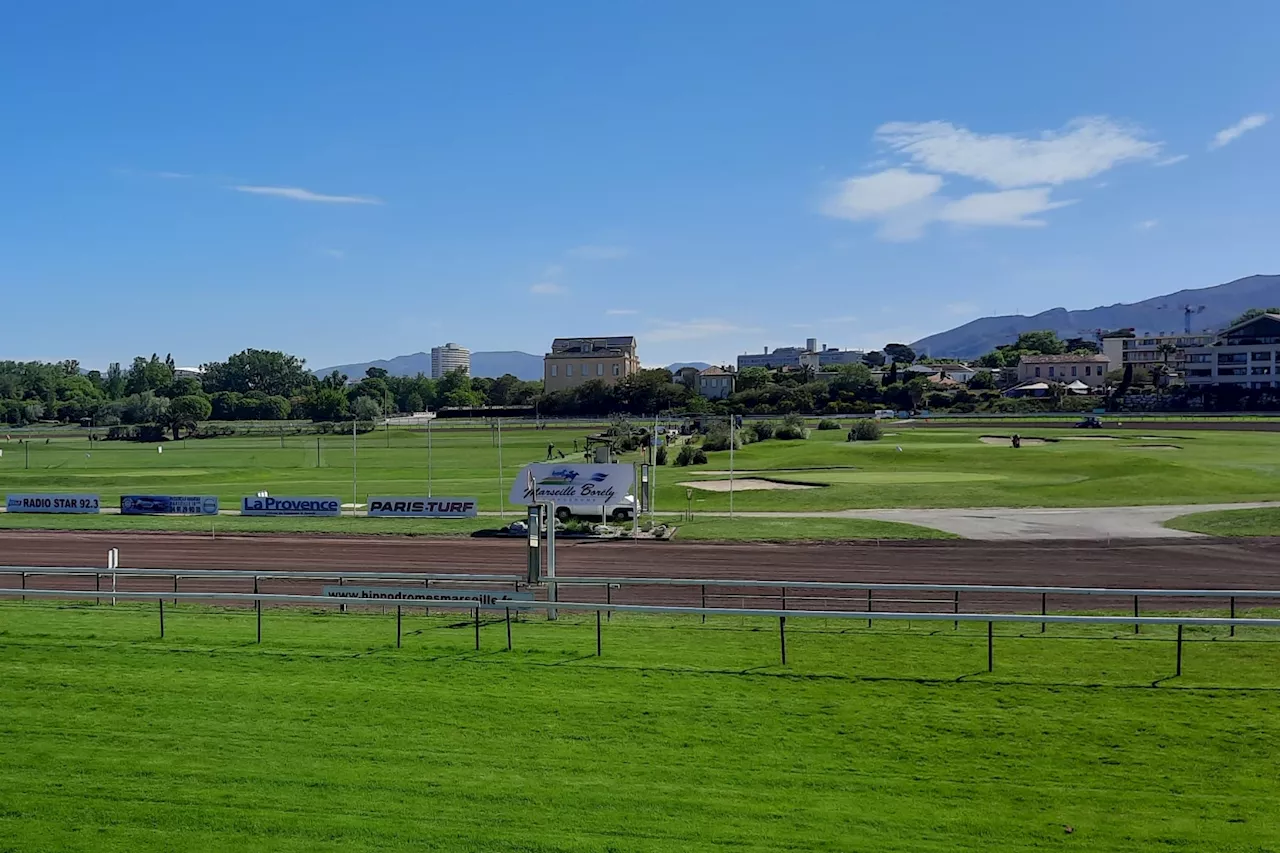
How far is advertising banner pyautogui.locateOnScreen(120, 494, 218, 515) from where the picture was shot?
46.0 m

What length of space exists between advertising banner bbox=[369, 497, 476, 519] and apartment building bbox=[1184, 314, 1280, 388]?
378 ft

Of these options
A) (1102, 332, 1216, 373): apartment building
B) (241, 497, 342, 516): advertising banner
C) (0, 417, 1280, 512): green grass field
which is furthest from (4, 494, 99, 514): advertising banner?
(1102, 332, 1216, 373): apartment building

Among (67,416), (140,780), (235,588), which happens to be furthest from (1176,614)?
(67,416)

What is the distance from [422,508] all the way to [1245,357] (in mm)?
120331

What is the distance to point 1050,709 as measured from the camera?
12547mm

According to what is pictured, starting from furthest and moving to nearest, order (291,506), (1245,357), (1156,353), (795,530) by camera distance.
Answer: (1156,353) < (1245,357) < (291,506) < (795,530)

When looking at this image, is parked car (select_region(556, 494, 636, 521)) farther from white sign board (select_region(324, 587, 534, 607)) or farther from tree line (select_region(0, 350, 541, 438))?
tree line (select_region(0, 350, 541, 438))

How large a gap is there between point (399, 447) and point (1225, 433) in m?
73.1

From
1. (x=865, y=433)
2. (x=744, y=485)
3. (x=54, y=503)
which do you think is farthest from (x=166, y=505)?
(x=865, y=433)

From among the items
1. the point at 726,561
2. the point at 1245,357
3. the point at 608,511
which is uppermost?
the point at 1245,357

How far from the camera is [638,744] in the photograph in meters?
11.6

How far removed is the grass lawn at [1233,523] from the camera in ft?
114

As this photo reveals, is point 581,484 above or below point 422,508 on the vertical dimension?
above

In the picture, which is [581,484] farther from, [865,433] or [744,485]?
[865,433]
